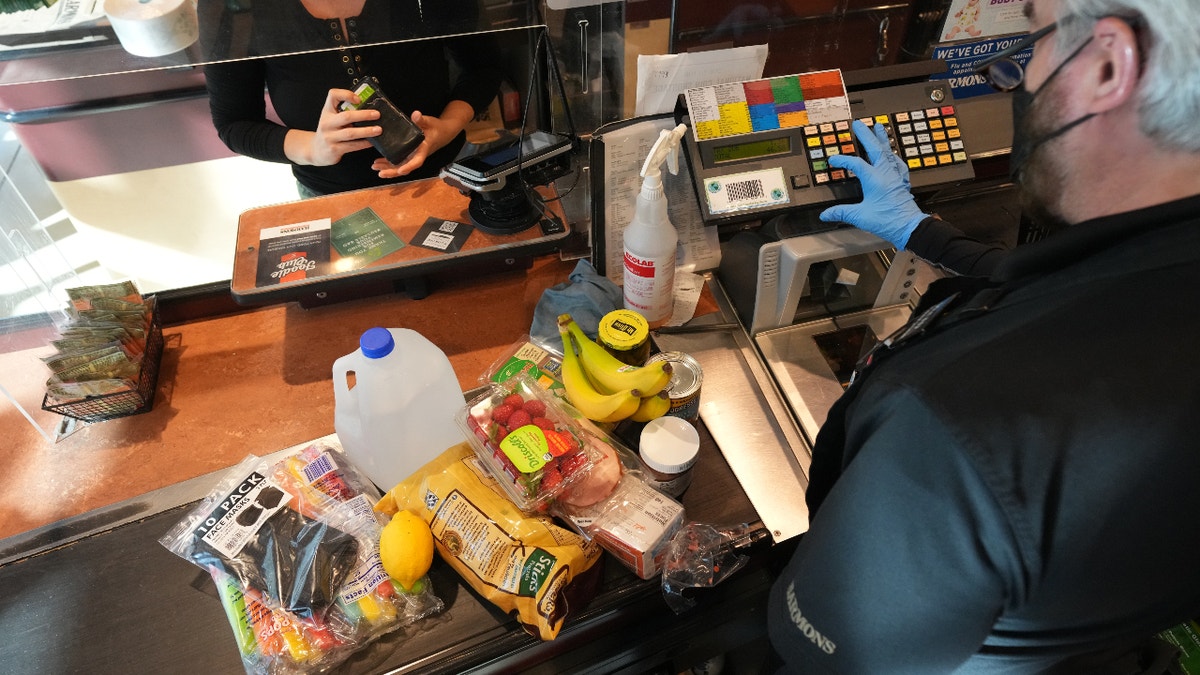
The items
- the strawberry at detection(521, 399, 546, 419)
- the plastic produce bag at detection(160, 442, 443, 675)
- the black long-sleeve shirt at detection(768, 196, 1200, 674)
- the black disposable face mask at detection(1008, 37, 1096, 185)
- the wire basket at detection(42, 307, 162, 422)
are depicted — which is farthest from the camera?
the wire basket at detection(42, 307, 162, 422)

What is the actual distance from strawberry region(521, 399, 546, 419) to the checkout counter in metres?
0.24

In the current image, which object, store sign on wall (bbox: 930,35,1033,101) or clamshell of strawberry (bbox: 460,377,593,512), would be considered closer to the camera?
clamshell of strawberry (bbox: 460,377,593,512)

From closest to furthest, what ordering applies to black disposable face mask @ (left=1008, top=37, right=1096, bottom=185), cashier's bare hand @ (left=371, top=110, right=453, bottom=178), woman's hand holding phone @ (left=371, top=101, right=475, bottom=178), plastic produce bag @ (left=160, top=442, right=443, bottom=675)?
1. black disposable face mask @ (left=1008, top=37, right=1096, bottom=185)
2. plastic produce bag @ (left=160, top=442, right=443, bottom=675)
3. cashier's bare hand @ (left=371, top=110, right=453, bottom=178)
4. woman's hand holding phone @ (left=371, top=101, right=475, bottom=178)

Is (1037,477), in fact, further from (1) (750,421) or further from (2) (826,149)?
(2) (826,149)

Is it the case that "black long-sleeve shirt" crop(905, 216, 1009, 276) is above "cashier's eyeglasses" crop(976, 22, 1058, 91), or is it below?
below

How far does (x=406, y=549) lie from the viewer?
854 mm

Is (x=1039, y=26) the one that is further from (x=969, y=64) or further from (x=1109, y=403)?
(x=969, y=64)

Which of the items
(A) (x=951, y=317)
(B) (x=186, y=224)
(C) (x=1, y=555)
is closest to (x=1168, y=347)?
(A) (x=951, y=317)

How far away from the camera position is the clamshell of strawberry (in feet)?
2.85

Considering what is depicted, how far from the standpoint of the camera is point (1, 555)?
37.2 inches

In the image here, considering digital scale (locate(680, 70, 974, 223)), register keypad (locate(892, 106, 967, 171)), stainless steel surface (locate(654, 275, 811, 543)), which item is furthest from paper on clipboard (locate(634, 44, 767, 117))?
stainless steel surface (locate(654, 275, 811, 543))

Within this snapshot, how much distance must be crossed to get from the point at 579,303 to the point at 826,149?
0.50m

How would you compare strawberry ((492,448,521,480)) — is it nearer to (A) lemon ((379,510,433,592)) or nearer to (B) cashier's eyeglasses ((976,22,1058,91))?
(A) lemon ((379,510,433,592))

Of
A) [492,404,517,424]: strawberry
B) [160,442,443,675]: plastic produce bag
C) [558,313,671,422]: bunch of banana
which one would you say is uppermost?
[492,404,517,424]: strawberry
